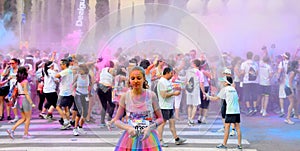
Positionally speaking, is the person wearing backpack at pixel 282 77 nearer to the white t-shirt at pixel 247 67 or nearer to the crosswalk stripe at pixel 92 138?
the white t-shirt at pixel 247 67

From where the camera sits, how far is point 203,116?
7.41 m

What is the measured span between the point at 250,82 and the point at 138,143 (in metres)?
6.45

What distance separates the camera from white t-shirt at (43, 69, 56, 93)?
26.7ft

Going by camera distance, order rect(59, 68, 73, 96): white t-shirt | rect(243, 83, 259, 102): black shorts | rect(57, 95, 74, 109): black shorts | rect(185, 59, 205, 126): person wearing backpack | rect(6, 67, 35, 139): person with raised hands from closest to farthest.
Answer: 1. rect(185, 59, 205, 126): person wearing backpack
2. rect(6, 67, 35, 139): person with raised hands
3. rect(59, 68, 73, 96): white t-shirt
4. rect(57, 95, 74, 109): black shorts
5. rect(243, 83, 259, 102): black shorts

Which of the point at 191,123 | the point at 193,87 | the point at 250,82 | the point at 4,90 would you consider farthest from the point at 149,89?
the point at 250,82

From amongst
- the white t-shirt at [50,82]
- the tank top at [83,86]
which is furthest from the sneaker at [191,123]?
the white t-shirt at [50,82]

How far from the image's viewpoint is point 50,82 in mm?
8188

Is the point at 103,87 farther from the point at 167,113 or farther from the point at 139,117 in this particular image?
the point at 139,117

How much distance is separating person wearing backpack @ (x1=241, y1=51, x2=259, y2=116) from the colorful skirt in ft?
20.2

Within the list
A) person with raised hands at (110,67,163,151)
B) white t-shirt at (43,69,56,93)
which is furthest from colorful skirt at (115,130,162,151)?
white t-shirt at (43,69,56,93)

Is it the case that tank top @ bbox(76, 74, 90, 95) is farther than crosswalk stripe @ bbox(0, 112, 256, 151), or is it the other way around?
crosswalk stripe @ bbox(0, 112, 256, 151)

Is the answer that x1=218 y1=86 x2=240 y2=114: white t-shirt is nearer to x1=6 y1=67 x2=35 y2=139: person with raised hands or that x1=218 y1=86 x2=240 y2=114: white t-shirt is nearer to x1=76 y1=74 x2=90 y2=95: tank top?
x1=76 y1=74 x2=90 y2=95: tank top

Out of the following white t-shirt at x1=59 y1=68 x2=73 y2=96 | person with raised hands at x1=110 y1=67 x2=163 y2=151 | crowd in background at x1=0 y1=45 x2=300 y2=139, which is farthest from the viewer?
white t-shirt at x1=59 y1=68 x2=73 y2=96

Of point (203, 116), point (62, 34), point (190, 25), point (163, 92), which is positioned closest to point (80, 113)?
point (163, 92)
